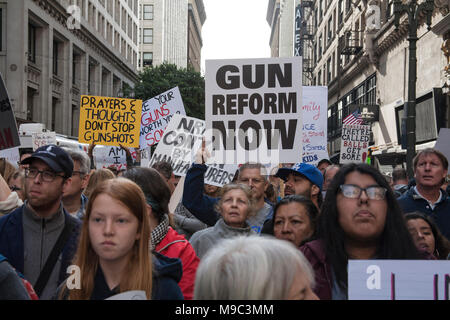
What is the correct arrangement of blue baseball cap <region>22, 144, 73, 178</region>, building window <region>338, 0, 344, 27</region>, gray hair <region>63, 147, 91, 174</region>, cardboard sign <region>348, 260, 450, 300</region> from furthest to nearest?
building window <region>338, 0, 344, 27</region> → gray hair <region>63, 147, 91, 174</region> → blue baseball cap <region>22, 144, 73, 178</region> → cardboard sign <region>348, 260, 450, 300</region>

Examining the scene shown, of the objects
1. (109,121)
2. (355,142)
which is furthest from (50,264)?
(355,142)

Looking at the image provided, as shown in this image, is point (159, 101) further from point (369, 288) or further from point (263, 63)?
point (369, 288)

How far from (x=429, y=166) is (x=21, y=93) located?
27367 mm

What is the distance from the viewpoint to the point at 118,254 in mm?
2861

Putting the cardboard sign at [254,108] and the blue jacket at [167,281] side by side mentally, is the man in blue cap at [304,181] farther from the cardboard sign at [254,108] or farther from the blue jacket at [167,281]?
the blue jacket at [167,281]

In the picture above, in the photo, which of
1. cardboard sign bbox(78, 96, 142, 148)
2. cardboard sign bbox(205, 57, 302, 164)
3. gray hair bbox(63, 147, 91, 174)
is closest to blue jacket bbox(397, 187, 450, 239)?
cardboard sign bbox(205, 57, 302, 164)

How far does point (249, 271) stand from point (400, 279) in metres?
0.87

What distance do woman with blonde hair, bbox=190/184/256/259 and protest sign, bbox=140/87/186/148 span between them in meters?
6.19

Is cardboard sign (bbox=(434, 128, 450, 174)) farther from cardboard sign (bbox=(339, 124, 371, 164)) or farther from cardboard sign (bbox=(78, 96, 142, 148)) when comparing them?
cardboard sign (bbox=(339, 124, 371, 164))

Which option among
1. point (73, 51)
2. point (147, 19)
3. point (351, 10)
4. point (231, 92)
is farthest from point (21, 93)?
point (147, 19)

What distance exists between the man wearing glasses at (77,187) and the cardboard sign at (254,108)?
1494mm

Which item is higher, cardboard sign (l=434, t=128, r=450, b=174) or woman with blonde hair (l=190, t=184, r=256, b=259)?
cardboard sign (l=434, t=128, r=450, b=174)

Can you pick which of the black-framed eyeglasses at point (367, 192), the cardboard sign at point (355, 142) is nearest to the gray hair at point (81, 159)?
the black-framed eyeglasses at point (367, 192)

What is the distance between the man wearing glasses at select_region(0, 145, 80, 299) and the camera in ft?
11.3
